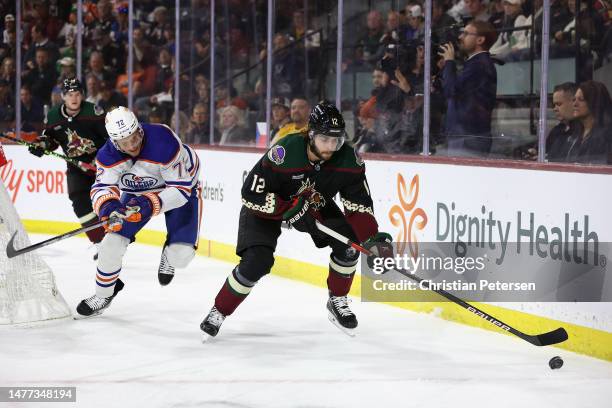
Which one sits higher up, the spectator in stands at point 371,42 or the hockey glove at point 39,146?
the spectator in stands at point 371,42

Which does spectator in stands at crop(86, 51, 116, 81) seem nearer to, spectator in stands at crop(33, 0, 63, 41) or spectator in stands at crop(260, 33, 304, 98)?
spectator in stands at crop(33, 0, 63, 41)

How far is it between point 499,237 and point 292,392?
1525 millimetres

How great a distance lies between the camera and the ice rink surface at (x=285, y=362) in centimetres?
331

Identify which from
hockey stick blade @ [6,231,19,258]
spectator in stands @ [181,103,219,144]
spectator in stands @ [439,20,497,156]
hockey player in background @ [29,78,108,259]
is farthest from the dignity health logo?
spectator in stands @ [181,103,219,144]

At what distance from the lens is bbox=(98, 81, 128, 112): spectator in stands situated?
859 cm

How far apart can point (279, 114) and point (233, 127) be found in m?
0.57

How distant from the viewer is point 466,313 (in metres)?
4.65

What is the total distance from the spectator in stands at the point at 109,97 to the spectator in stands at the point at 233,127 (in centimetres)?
149

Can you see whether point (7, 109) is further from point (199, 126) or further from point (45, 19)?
point (199, 126)

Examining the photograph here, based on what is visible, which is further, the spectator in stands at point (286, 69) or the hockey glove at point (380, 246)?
the spectator in stands at point (286, 69)

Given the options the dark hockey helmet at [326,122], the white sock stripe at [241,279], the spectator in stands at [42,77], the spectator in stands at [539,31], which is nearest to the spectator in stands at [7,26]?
the spectator in stands at [42,77]

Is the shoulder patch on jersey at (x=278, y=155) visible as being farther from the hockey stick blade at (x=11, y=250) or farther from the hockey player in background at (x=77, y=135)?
the hockey player in background at (x=77, y=135)

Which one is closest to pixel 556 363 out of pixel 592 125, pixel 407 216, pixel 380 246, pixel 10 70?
pixel 380 246

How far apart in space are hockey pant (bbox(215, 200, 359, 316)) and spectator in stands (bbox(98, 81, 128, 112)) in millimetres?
4660
